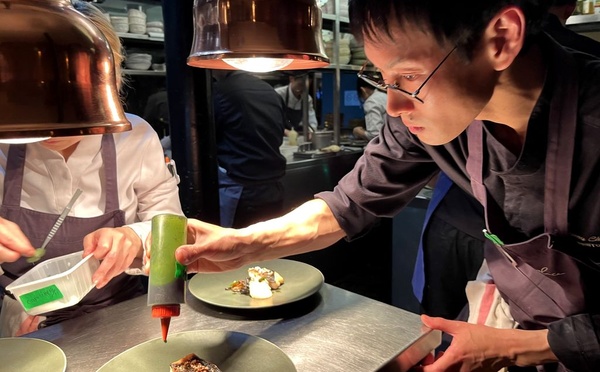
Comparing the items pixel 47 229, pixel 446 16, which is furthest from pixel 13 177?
pixel 446 16

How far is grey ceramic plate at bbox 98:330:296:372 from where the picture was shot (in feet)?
3.63

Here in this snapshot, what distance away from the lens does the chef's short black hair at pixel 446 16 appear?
0.98 m

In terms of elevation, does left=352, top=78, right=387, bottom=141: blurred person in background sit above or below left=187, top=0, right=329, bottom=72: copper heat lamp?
below

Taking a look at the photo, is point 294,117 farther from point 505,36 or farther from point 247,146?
point 505,36

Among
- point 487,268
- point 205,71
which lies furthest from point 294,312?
point 205,71

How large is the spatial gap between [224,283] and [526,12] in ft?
3.78

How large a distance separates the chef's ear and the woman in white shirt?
1.09 meters

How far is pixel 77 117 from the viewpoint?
0.57m

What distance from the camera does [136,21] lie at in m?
4.21

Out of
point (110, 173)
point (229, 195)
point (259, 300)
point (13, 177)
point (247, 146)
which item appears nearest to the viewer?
point (259, 300)

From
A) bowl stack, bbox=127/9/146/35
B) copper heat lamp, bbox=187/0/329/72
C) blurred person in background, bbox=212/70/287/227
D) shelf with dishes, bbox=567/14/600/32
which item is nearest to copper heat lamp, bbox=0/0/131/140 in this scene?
copper heat lamp, bbox=187/0/329/72

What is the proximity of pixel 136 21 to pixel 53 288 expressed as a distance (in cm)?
358

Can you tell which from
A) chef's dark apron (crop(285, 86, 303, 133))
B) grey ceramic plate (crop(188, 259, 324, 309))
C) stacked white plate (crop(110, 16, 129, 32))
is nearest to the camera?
grey ceramic plate (crop(188, 259, 324, 309))

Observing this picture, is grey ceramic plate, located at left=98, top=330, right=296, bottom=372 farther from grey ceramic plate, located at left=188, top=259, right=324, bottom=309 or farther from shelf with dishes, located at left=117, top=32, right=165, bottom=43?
shelf with dishes, located at left=117, top=32, right=165, bottom=43
